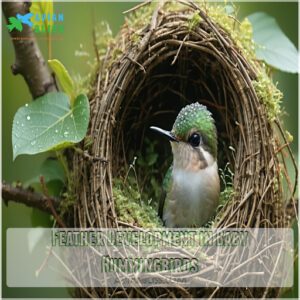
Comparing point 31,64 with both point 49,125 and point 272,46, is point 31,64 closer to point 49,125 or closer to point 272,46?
point 49,125

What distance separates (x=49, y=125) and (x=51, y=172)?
30cm

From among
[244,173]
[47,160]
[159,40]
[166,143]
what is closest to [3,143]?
[47,160]

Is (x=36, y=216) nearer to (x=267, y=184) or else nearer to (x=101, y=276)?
(x=101, y=276)

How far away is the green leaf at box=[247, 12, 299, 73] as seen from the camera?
2473mm

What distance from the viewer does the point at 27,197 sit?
251 centimetres

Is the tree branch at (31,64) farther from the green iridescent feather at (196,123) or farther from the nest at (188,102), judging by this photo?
the green iridescent feather at (196,123)

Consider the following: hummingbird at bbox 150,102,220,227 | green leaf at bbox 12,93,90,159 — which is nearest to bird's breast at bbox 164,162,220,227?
hummingbird at bbox 150,102,220,227

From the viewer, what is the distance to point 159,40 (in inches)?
93.0

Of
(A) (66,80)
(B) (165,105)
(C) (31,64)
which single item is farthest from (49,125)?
(B) (165,105)

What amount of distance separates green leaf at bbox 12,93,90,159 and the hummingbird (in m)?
0.28

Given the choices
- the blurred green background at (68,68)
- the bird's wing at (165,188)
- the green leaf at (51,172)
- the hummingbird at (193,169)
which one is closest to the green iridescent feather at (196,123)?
the hummingbird at (193,169)

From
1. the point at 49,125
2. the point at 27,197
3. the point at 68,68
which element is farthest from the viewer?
the point at 68,68

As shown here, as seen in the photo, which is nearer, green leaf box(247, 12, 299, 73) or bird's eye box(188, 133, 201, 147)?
bird's eye box(188, 133, 201, 147)

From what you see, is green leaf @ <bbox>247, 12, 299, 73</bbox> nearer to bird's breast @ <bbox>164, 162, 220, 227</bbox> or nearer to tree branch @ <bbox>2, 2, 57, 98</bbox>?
bird's breast @ <bbox>164, 162, 220, 227</bbox>
